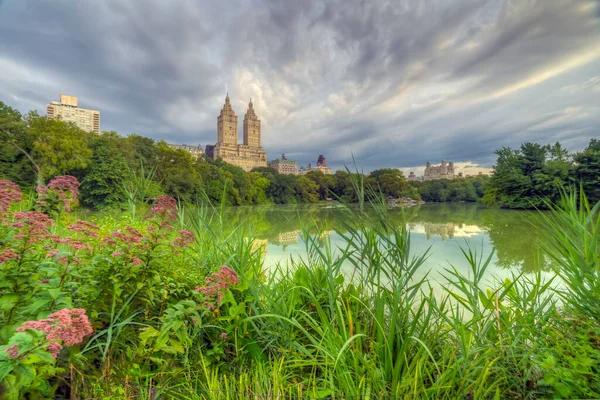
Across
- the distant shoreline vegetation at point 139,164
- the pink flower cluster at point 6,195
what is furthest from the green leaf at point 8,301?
the distant shoreline vegetation at point 139,164

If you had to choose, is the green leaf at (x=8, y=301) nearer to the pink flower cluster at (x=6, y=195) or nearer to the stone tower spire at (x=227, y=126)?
the pink flower cluster at (x=6, y=195)

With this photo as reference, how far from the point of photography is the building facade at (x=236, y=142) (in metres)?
75.2

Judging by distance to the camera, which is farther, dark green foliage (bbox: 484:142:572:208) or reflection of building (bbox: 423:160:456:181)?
reflection of building (bbox: 423:160:456:181)

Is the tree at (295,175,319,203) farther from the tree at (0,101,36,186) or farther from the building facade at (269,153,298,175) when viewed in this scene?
the building facade at (269,153,298,175)

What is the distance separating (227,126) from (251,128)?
8.57 metres

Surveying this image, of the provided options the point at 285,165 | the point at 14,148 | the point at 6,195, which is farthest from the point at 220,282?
the point at 285,165

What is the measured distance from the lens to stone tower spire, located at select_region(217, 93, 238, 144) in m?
80.2

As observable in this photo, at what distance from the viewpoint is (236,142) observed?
82562 mm

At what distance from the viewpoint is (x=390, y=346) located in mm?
1198

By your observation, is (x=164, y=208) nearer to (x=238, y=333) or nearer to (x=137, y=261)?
(x=137, y=261)

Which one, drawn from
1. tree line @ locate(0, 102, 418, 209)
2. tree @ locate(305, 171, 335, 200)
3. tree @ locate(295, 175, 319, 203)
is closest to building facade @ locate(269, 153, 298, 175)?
tree @ locate(305, 171, 335, 200)

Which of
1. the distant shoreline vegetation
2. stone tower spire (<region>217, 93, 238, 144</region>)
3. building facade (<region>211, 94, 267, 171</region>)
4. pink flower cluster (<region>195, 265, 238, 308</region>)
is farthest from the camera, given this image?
stone tower spire (<region>217, 93, 238, 144</region>)

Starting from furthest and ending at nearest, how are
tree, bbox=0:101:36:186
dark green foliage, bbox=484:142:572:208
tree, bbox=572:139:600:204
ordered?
dark green foliage, bbox=484:142:572:208
tree, bbox=572:139:600:204
tree, bbox=0:101:36:186

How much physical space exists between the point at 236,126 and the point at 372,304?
8805 centimetres
